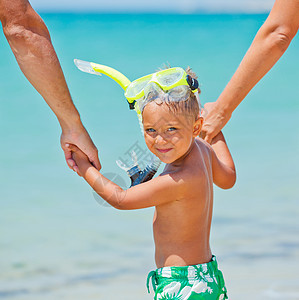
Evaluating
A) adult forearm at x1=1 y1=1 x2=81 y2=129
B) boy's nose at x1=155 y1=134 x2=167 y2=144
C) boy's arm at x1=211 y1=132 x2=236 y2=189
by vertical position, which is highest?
adult forearm at x1=1 y1=1 x2=81 y2=129

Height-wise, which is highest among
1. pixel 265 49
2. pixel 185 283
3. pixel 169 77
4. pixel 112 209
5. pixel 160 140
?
pixel 112 209

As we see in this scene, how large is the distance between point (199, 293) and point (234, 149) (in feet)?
19.7

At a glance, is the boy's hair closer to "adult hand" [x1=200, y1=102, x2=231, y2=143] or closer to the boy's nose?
the boy's nose

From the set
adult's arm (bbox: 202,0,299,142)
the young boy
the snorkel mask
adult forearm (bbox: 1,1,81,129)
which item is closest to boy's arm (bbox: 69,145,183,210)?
the young boy

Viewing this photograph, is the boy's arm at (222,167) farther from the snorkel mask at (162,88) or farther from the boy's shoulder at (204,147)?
the snorkel mask at (162,88)

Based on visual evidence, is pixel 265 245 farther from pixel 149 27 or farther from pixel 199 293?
pixel 149 27

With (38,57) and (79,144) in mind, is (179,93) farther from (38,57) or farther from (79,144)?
(38,57)

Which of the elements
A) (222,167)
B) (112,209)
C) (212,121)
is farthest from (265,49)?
(112,209)

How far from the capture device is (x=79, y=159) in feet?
11.0

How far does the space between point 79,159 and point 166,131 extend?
0.55m

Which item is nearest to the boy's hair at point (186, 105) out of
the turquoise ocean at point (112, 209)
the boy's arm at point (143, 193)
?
the boy's arm at point (143, 193)

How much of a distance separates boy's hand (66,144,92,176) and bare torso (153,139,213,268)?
1.38ft

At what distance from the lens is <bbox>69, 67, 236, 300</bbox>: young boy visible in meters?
2.99

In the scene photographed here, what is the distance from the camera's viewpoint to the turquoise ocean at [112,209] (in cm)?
536
